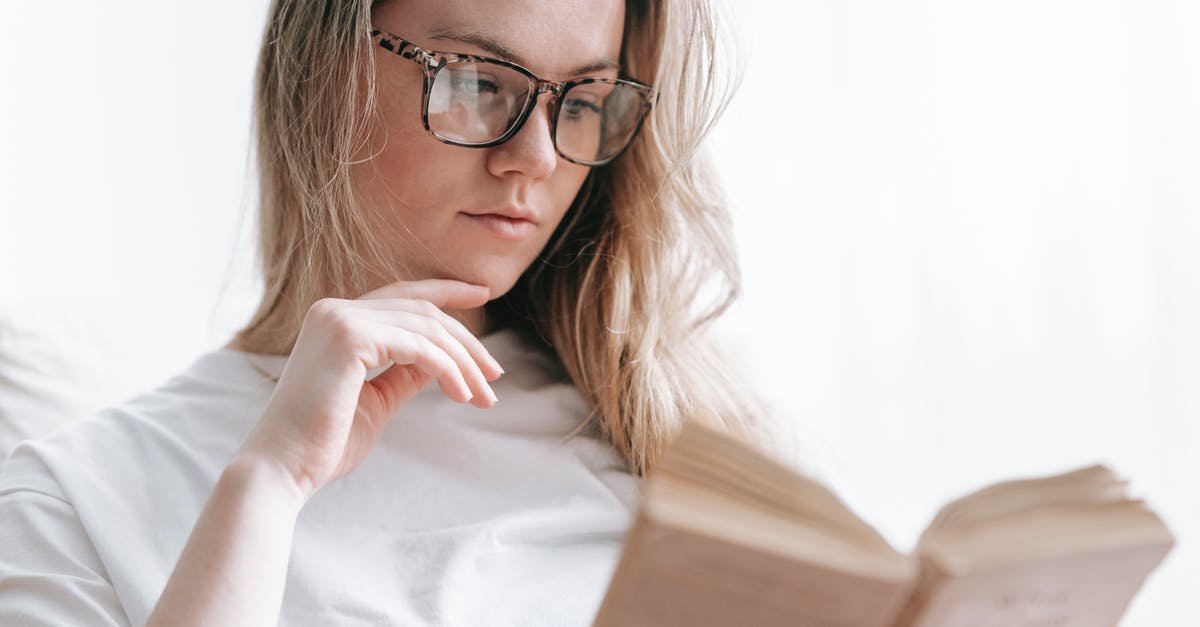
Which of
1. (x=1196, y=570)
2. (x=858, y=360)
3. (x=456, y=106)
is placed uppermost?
(x=456, y=106)

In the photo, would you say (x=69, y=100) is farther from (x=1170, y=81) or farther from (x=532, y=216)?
(x=1170, y=81)

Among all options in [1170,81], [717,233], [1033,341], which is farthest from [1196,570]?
[717,233]

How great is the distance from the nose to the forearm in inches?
16.7

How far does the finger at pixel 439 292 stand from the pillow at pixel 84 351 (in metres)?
0.56

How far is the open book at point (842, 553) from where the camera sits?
1.90 ft

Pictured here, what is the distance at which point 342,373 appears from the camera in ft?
3.12

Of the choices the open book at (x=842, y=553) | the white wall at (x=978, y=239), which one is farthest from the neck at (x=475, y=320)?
the open book at (x=842, y=553)

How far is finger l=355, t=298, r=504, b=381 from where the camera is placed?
1040 mm

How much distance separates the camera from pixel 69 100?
7.14 ft

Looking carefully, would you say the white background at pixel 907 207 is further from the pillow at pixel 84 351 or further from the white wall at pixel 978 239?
the pillow at pixel 84 351

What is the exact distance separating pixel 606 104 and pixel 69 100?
1442 mm

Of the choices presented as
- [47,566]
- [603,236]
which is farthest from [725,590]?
[603,236]

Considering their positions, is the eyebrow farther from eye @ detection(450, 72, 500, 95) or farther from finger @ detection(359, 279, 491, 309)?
finger @ detection(359, 279, 491, 309)

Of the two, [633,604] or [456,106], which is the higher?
[456,106]
